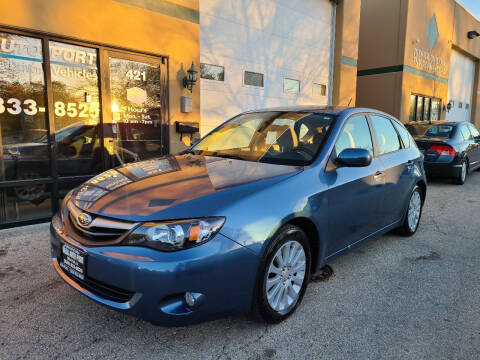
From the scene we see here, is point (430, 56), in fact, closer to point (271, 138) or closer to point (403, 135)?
point (403, 135)

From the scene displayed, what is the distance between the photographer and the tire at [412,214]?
429 cm

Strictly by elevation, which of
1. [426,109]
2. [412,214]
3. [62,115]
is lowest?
[412,214]

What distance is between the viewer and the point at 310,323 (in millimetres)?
2537

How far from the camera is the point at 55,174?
17.9ft

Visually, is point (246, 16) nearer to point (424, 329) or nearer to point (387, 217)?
point (387, 217)

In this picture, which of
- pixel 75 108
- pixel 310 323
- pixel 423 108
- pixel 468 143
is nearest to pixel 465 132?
pixel 468 143

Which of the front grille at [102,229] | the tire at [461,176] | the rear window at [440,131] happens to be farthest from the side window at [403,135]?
the tire at [461,176]

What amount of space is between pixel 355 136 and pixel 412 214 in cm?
173

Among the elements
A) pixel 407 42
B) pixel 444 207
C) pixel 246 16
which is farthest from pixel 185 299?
pixel 407 42

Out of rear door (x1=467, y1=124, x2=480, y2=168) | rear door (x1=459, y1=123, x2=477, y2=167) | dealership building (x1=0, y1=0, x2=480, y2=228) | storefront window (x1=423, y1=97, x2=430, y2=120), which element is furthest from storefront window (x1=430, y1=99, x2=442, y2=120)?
rear door (x1=459, y1=123, x2=477, y2=167)

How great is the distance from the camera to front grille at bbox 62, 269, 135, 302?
206 cm

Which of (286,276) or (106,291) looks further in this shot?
(286,276)

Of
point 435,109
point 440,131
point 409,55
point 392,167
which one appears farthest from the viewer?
point 435,109

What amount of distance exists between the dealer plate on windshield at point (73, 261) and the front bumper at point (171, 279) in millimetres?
59
